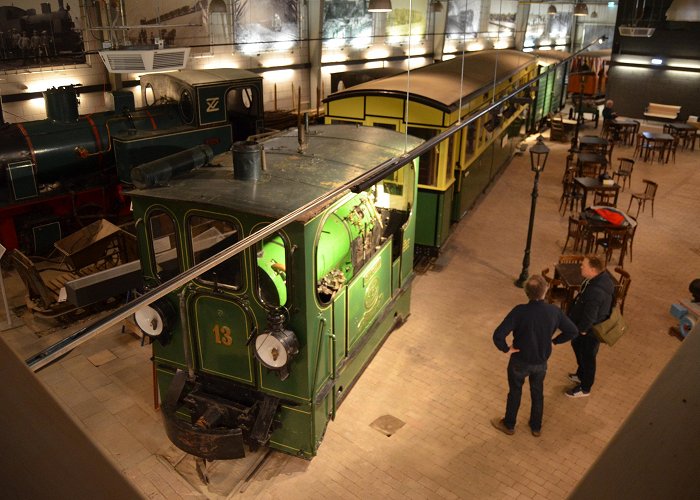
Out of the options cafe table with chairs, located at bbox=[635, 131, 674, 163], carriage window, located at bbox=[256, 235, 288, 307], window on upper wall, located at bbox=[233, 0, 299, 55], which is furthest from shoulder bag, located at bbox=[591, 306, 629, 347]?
window on upper wall, located at bbox=[233, 0, 299, 55]

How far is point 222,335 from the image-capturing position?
5.38m

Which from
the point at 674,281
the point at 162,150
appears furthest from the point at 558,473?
the point at 162,150

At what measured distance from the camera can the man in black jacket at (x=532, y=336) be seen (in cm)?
554

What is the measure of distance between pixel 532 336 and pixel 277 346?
2.47 meters

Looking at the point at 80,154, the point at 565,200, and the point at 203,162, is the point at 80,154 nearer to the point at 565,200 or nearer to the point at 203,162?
the point at 203,162

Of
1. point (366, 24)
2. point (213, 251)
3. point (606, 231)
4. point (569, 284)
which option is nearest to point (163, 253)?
point (213, 251)

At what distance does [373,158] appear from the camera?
21.5 feet

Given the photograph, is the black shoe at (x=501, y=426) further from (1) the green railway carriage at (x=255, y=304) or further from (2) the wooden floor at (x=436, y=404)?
(1) the green railway carriage at (x=255, y=304)

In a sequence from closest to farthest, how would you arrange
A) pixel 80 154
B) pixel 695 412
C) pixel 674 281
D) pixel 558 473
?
1. pixel 695 412
2. pixel 558 473
3. pixel 674 281
4. pixel 80 154

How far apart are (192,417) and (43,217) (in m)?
6.44

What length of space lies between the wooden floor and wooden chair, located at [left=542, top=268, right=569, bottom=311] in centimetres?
51

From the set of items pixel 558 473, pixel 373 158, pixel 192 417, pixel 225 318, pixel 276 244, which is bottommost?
pixel 558 473

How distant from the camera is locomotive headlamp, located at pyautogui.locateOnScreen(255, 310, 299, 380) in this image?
4867 millimetres

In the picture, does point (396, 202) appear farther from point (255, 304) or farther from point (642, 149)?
point (642, 149)
